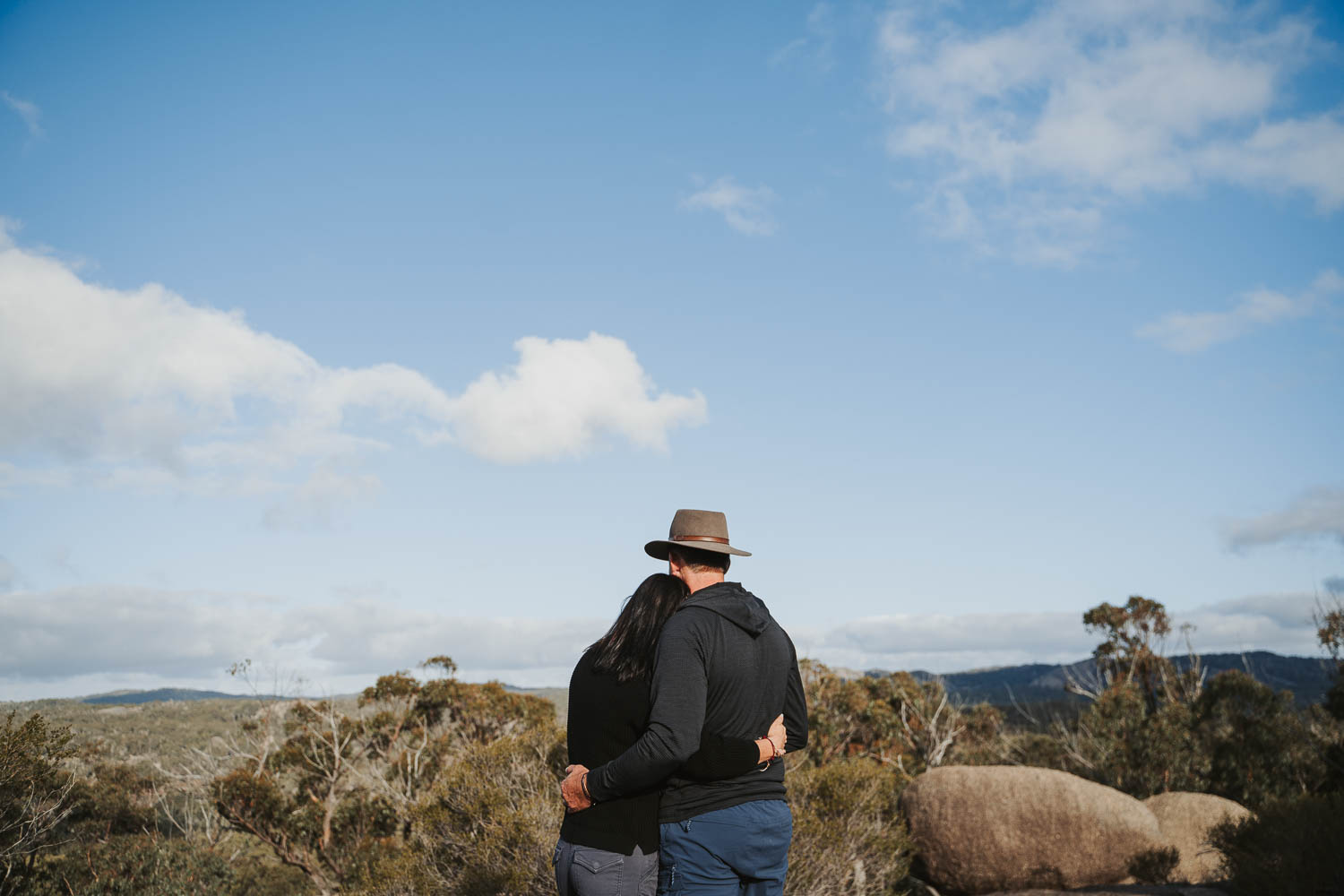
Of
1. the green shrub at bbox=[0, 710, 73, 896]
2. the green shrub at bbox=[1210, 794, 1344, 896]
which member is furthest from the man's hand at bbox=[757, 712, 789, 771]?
the green shrub at bbox=[0, 710, 73, 896]

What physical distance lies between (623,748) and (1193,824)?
38.9 feet

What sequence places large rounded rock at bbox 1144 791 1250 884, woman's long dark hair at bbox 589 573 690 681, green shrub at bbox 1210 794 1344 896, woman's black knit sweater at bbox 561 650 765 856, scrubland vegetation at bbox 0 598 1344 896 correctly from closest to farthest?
woman's black knit sweater at bbox 561 650 765 856
woman's long dark hair at bbox 589 573 690 681
green shrub at bbox 1210 794 1344 896
scrubland vegetation at bbox 0 598 1344 896
large rounded rock at bbox 1144 791 1250 884

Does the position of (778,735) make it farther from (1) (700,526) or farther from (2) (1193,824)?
(2) (1193,824)

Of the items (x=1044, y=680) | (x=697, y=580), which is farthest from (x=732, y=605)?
(x=1044, y=680)

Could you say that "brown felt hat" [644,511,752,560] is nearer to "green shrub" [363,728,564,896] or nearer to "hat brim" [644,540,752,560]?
"hat brim" [644,540,752,560]

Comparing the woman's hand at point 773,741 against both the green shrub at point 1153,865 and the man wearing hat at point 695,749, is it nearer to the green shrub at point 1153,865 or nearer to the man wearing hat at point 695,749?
the man wearing hat at point 695,749

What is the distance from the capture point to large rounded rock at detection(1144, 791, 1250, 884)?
36.1 ft

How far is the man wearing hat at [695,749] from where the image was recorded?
267 centimetres

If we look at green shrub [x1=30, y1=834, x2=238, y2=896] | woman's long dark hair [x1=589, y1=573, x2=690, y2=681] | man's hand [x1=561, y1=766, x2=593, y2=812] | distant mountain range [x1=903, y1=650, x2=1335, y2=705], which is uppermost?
woman's long dark hair [x1=589, y1=573, x2=690, y2=681]

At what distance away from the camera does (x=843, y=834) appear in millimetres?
9422

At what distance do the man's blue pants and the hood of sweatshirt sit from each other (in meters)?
0.55

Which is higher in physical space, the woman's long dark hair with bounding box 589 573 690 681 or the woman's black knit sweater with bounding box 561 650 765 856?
the woman's long dark hair with bounding box 589 573 690 681

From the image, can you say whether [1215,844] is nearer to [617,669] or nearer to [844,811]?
[844,811]

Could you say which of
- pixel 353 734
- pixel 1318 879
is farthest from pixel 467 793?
pixel 353 734
